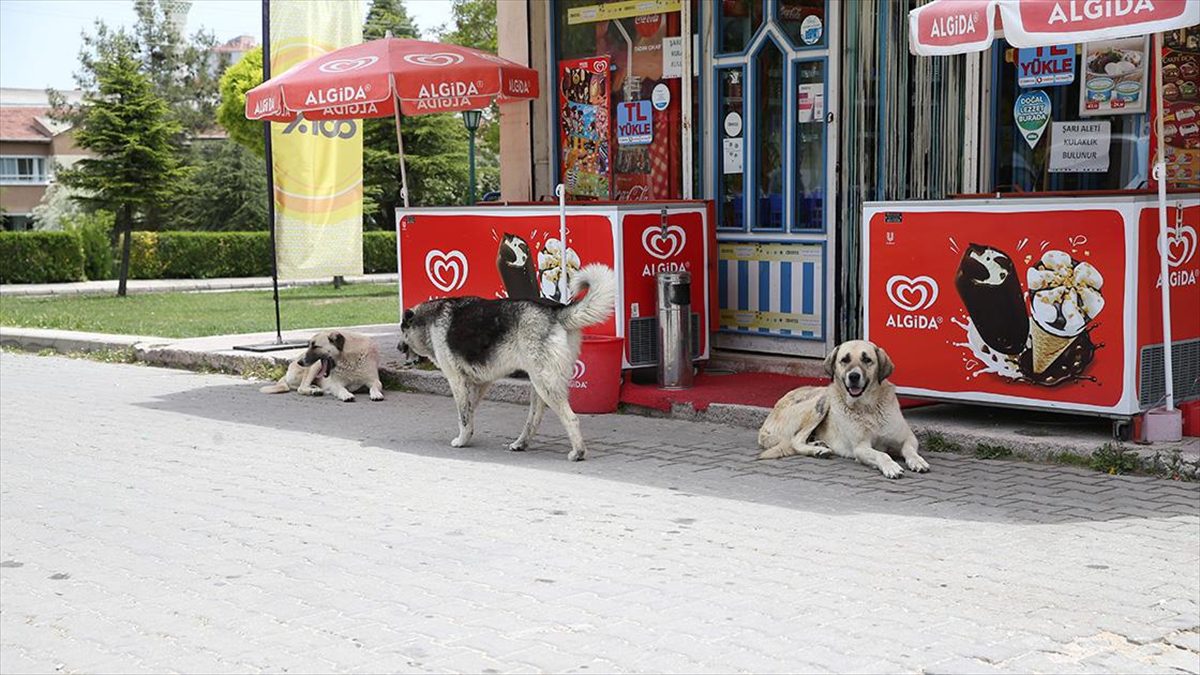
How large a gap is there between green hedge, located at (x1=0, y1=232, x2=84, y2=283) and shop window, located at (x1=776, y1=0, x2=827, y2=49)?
28824 mm

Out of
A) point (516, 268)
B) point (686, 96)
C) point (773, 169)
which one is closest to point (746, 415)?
point (516, 268)

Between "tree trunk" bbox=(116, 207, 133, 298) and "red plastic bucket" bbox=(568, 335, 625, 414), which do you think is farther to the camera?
"tree trunk" bbox=(116, 207, 133, 298)

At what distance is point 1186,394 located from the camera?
29.4ft

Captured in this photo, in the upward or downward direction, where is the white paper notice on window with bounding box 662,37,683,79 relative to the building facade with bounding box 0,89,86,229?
downward

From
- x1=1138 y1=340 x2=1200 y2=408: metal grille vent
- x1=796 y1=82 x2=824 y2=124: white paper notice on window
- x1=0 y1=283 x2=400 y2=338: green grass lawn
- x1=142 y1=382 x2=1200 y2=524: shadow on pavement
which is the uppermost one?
x1=796 y1=82 x2=824 y2=124: white paper notice on window

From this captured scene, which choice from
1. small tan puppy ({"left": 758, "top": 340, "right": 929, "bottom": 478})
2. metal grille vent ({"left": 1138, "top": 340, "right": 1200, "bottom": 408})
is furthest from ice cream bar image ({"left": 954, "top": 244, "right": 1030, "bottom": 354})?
small tan puppy ({"left": 758, "top": 340, "right": 929, "bottom": 478})

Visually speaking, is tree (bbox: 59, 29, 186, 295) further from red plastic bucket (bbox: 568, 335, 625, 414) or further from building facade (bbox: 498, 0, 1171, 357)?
red plastic bucket (bbox: 568, 335, 625, 414)

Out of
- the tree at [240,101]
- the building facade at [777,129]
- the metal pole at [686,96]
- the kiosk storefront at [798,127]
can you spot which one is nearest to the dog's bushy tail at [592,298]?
the kiosk storefront at [798,127]

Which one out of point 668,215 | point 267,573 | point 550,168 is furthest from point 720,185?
point 267,573

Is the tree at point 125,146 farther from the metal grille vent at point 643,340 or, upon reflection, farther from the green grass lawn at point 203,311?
the metal grille vent at point 643,340

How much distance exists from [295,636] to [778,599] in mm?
1997

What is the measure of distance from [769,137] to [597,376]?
9.52 ft

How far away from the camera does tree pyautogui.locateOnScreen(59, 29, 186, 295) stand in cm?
3006

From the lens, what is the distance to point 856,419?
28.7ft
